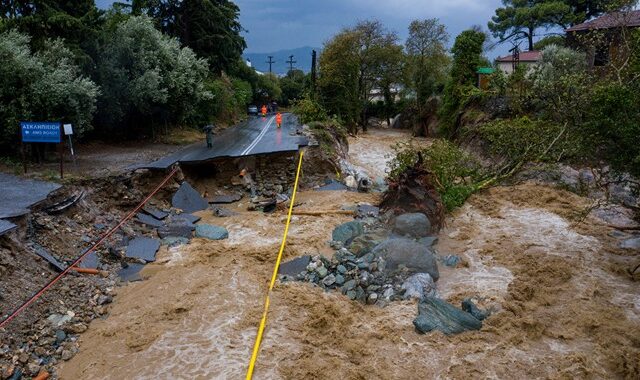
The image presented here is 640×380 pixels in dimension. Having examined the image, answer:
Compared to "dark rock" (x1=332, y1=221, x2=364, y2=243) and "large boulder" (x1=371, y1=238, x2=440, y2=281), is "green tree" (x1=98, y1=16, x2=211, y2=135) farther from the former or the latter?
"large boulder" (x1=371, y1=238, x2=440, y2=281)

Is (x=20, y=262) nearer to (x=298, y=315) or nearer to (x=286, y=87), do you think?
(x=298, y=315)

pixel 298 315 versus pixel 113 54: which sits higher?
pixel 113 54

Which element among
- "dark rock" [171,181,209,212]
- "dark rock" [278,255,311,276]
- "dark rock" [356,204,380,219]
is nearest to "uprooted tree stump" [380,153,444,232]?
"dark rock" [356,204,380,219]

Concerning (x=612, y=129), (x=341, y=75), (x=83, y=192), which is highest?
(x=341, y=75)

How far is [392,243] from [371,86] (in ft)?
100

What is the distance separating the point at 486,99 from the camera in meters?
27.4

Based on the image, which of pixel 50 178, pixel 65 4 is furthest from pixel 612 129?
pixel 65 4

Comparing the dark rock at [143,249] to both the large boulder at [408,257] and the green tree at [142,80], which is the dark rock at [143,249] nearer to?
the large boulder at [408,257]

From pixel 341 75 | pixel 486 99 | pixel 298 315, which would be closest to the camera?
pixel 298 315

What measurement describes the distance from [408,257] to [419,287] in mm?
880

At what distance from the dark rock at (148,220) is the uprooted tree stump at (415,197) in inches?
248

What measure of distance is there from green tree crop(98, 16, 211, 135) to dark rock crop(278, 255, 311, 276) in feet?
33.7

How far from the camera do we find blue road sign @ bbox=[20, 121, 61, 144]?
11.8 m

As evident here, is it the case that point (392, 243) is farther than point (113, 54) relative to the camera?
No
